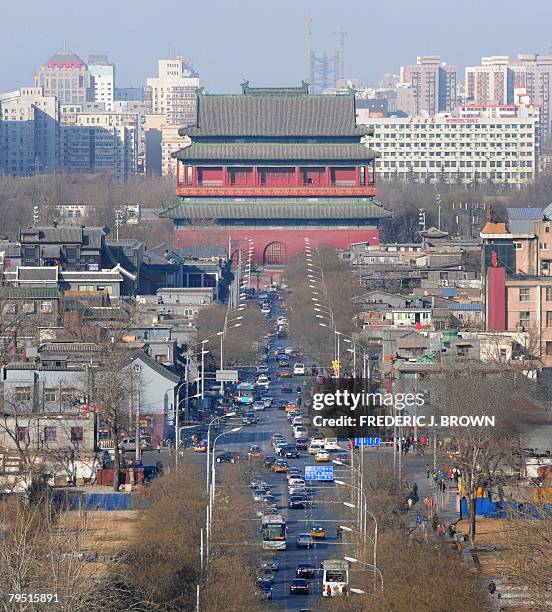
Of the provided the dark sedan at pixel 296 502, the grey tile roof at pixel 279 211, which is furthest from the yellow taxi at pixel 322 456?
the grey tile roof at pixel 279 211

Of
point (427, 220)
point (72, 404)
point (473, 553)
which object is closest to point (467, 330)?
point (72, 404)

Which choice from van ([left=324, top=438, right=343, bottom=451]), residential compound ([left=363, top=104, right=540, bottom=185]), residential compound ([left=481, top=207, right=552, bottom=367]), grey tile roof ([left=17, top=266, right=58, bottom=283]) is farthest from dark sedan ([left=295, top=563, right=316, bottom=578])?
residential compound ([left=363, top=104, right=540, bottom=185])

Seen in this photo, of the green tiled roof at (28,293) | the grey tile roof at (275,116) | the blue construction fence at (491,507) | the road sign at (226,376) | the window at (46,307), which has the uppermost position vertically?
the grey tile roof at (275,116)

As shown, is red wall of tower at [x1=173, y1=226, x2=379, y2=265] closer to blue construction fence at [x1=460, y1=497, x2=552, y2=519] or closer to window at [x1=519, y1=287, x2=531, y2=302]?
window at [x1=519, y1=287, x2=531, y2=302]

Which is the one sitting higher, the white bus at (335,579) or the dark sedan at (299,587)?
the white bus at (335,579)

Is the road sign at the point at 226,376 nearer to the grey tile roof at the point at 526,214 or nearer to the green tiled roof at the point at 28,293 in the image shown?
the green tiled roof at the point at 28,293

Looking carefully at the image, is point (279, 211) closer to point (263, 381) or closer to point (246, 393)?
point (263, 381)
